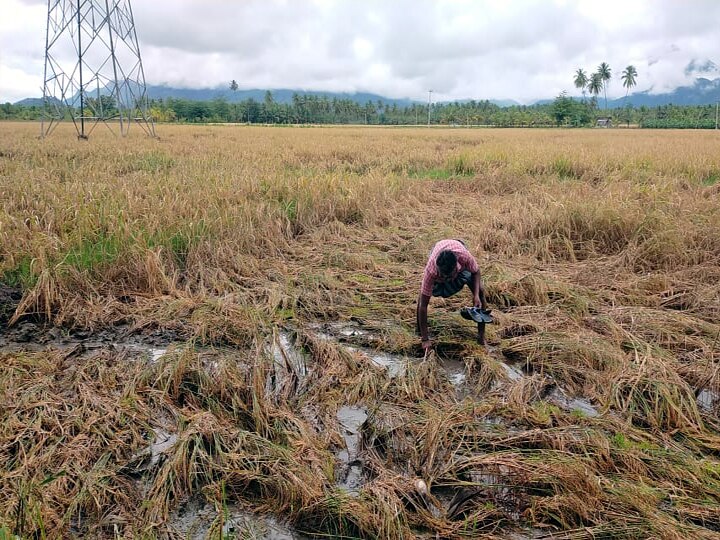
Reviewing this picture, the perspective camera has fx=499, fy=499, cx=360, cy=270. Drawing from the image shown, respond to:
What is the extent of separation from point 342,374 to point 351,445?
78 cm

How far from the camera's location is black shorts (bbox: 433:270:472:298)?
3.62m

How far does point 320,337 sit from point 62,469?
2.14 m

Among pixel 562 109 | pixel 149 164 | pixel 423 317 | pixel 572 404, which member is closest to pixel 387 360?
pixel 423 317

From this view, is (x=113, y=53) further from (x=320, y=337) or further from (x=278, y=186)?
(x=320, y=337)

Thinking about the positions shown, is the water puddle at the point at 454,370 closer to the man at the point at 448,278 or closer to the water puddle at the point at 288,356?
the man at the point at 448,278

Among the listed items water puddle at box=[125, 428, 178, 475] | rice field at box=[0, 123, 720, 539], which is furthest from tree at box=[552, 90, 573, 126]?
water puddle at box=[125, 428, 178, 475]

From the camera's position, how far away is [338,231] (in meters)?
7.25

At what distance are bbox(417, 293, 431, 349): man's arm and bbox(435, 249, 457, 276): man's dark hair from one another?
1.06 ft

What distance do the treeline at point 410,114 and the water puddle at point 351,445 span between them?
193 feet

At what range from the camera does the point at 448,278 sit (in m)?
3.51

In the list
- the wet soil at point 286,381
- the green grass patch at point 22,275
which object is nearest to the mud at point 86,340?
the wet soil at point 286,381

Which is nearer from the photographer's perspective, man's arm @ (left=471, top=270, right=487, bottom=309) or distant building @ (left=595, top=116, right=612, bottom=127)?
man's arm @ (left=471, top=270, right=487, bottom=309)

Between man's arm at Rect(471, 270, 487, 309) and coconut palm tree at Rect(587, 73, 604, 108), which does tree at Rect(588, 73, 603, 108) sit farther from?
man's arm at Rect(471, 270, 487, 309)

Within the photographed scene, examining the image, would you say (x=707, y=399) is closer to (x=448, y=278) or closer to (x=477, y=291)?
(x=477, y=291)
